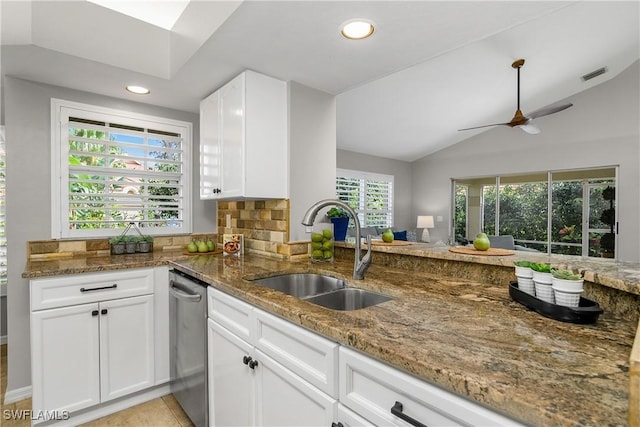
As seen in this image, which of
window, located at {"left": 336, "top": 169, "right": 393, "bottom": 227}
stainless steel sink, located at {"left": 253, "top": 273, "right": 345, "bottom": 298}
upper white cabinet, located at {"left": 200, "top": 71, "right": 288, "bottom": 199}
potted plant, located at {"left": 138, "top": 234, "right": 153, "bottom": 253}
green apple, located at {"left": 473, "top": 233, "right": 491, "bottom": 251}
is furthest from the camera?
window, located at {"left": 336, "top": 169, "right": 393, "bottom": 227}

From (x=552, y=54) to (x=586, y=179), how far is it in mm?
2827

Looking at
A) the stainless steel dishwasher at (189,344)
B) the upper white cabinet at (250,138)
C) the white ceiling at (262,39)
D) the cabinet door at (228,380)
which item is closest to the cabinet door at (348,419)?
the cabinet door at (228,380)

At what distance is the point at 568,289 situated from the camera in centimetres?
103

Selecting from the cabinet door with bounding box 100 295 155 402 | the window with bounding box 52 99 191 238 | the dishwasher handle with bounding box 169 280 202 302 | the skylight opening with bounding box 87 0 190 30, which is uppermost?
the skylight opening with bounding box 87 0 190 30

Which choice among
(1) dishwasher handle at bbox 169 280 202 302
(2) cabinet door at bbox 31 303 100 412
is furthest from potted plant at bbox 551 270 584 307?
(2) cabinet door at bbox 31 303 100 412

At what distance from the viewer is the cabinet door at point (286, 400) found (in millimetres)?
1005

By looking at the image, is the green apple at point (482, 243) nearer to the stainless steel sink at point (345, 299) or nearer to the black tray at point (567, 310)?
the black tray at point (567, 310)

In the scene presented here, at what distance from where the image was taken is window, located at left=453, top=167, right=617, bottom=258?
17.9ft

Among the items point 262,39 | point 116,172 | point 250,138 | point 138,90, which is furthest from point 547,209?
point 116,172

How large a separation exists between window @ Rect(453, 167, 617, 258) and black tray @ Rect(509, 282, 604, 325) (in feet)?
Result: 19.1

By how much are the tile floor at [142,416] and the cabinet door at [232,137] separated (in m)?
1.48

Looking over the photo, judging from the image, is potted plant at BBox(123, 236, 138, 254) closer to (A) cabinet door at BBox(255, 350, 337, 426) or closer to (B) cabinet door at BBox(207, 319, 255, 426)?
(B) cabinet door at BBox(207, 319, 255, 426)

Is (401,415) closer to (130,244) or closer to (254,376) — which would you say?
(254,376)

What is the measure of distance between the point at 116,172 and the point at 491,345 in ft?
9.36
